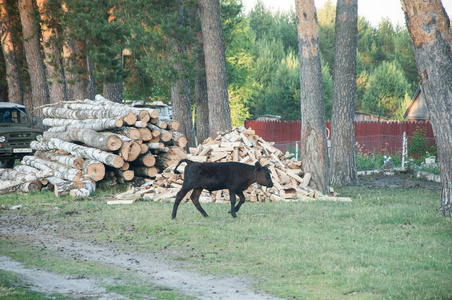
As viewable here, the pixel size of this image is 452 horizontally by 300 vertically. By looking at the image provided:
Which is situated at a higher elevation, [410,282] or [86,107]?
[86,107]

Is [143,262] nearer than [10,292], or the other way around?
[10,292]

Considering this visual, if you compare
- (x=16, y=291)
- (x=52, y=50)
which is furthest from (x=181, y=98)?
(x=16, y=291)

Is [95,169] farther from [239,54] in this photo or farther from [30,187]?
[239,54]

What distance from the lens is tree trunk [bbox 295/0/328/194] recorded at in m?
16.2

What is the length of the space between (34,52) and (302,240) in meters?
25.8

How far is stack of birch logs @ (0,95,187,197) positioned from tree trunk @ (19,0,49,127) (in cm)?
1250

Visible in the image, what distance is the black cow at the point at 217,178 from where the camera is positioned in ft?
38.0

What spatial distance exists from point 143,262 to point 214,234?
80.5 inches

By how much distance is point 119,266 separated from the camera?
786 cm

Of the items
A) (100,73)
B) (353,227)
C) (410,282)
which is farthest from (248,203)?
(100,73)

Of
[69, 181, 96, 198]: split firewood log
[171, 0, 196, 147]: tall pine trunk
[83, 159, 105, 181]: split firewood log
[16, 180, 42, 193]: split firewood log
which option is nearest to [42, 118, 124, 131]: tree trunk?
[83, 159, 105, 181]: split firewood log

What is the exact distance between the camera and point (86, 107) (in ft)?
65.6

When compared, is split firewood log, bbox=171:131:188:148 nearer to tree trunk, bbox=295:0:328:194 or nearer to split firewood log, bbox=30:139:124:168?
split firewood log, bbox=30:139:124:168

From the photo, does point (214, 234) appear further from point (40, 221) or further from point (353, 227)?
point (40, 221)
